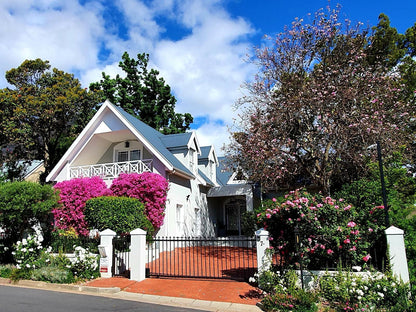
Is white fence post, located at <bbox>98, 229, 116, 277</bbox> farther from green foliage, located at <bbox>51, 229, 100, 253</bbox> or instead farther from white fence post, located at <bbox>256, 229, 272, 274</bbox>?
white fence post, located at <bbox>256, 229, 272, 274</bbox>

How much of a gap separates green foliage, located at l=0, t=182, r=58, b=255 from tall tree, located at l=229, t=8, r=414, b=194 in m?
8.91

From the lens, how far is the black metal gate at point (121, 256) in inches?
421

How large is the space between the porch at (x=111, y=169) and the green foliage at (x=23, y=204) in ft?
15.3

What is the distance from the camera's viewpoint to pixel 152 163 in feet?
52.8

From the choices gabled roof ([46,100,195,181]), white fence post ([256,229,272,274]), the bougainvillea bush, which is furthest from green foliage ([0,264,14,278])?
the bougainvillea bush

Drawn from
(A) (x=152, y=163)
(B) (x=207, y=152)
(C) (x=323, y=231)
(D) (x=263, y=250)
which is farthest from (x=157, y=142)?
(C) (x=323, y=231)

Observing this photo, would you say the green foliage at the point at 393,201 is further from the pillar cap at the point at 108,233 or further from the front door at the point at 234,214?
the front door at the point at 234,214

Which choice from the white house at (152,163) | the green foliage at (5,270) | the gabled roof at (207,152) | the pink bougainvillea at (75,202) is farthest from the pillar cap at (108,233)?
the gabled roof at (207,152)

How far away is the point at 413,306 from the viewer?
6.39m

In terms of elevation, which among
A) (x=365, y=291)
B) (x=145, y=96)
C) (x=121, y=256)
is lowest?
(x=365, y=291)

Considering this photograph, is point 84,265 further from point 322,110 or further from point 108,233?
point 322,110

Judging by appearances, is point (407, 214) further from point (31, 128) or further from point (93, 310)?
point (31, 128)

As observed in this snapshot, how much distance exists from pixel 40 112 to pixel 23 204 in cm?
1223

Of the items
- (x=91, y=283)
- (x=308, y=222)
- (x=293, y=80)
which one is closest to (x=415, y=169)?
Result: (x=293, y=80)
